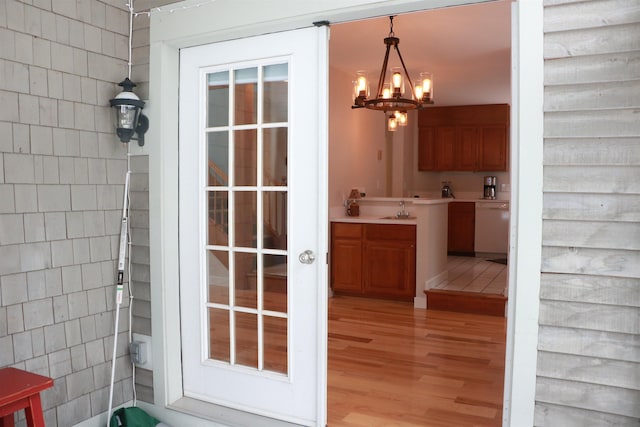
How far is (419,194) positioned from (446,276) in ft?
12.2

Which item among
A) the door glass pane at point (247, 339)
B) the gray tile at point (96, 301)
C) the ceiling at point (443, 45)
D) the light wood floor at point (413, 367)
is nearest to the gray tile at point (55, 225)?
the gray tile at point (96, 301)

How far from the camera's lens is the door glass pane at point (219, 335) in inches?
114

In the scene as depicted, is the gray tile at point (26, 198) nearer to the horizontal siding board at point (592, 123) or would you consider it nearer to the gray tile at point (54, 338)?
the gray tile at point (54, 338)

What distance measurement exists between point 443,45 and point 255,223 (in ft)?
11.7

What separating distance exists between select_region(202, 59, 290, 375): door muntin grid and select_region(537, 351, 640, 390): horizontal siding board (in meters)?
1.25

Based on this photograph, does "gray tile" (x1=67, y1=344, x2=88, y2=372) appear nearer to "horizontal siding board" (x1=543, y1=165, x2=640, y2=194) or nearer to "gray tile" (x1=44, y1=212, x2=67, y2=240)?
"gray tile" (x1=44, y1=212, x2=67, y2=240)

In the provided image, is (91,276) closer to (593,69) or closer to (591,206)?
(591,206)

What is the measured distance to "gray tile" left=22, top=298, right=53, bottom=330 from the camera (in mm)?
2531

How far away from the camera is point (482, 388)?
339 cm

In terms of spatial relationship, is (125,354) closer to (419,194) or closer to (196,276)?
(196,276)

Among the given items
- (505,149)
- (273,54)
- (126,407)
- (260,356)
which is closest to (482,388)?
(260,356)

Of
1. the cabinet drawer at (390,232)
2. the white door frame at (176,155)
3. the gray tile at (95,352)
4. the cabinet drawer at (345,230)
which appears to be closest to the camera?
the white door frame at (176,155)

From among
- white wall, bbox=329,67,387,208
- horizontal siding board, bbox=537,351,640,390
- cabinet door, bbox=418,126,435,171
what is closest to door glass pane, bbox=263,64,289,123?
horizontal siding board, bbox=537,351,640,390

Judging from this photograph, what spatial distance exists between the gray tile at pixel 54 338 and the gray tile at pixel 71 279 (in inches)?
7.3
